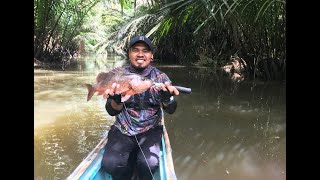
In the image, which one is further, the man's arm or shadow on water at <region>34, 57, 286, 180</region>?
shadow on water at <region>34, 57, 286, 180</region>

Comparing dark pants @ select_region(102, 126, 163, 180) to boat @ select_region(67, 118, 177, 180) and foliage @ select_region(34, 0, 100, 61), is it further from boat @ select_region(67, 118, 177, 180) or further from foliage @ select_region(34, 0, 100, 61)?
foliage @ select_region(34, 0, 100, 61)

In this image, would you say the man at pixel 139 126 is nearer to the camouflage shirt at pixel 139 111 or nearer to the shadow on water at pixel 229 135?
the camouflage shirt at pixel 139 111

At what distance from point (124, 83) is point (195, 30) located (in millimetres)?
4970

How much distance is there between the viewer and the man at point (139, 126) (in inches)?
133

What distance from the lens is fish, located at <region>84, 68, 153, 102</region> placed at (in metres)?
3.08

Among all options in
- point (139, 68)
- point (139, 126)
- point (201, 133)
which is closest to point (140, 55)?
point (139, 68)

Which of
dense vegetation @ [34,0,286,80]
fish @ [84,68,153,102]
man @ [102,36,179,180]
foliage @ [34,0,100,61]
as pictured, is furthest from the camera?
foliage @ [34,0,100,61]

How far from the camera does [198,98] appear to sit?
9.84 metres

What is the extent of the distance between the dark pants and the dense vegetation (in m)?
3.52

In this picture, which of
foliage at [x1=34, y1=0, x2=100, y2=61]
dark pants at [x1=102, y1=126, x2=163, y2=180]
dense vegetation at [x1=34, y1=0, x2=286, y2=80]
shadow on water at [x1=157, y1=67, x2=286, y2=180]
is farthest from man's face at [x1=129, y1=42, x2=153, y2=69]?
foliage at [x1=34, y1=0, x2=100, y2=61]

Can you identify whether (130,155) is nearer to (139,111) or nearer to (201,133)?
(139,111)

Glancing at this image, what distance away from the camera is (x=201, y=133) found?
21.1ft

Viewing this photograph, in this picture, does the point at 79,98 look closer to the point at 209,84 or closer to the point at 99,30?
the point at 209,84
